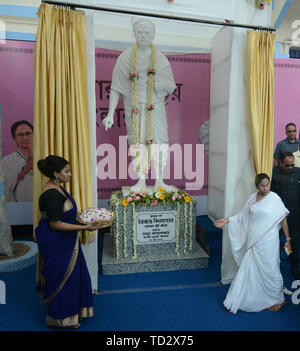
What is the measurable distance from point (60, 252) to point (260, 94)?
2423 millimetres

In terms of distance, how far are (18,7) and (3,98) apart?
142cm

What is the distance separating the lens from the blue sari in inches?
84.7


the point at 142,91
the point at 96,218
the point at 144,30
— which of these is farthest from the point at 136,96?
the point at 96,218

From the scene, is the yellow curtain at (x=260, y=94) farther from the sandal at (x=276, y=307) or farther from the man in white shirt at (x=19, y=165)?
the man in white shirt at (x=19, y=165)

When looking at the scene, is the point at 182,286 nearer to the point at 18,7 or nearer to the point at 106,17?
the point at 106,17

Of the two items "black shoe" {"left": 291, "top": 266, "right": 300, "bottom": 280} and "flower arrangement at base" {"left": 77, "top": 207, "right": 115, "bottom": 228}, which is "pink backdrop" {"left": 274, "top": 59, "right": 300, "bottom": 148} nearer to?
"black shoe" {"left": 291, "top": 266, "right": 300, "bottom": 280}

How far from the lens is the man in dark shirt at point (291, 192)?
121 inches

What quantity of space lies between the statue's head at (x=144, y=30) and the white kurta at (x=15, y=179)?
252 cm

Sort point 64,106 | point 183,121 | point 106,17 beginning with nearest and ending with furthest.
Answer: point 64,106 < point 106,17 < point 183,121

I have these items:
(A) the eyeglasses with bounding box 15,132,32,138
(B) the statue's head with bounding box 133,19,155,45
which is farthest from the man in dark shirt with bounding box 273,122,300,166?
(A) the eyeglasses with bounding box 15,132,32,138

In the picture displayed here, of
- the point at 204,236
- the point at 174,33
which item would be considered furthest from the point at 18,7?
the point at 204,236

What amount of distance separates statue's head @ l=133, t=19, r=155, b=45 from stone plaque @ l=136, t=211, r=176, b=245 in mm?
1987
